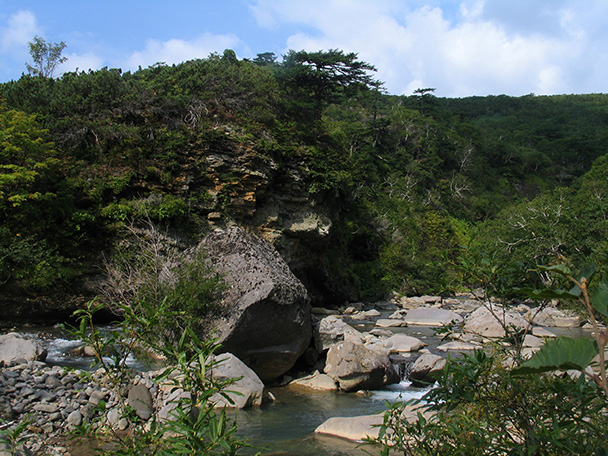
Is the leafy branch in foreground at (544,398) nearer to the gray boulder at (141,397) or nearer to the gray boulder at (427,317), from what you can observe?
the gray boulder at (141,397)

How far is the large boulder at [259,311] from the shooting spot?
35.3ft

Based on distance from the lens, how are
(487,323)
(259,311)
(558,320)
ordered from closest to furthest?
(259,311) → (487,323) → (558,320)

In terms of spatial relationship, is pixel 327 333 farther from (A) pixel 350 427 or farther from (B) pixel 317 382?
(A) pixel 350 427

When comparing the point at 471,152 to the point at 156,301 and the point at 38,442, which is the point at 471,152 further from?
the point at 38,442

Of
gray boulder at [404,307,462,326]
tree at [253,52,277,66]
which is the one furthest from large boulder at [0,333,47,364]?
tree at [253,52,277,66]

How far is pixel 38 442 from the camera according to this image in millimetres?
6680

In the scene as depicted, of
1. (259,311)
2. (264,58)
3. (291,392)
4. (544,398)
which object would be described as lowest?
(291,392)

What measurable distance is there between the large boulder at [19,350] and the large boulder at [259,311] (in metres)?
4.15

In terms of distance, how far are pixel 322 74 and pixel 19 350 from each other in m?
23.7

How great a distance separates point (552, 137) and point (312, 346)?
69478mm

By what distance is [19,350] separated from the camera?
10281 mm

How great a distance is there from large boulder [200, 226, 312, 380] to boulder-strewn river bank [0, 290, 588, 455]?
2.51 ft

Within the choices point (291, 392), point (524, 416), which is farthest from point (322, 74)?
point (524, 416)

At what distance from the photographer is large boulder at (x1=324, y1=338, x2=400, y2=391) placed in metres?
11.0
